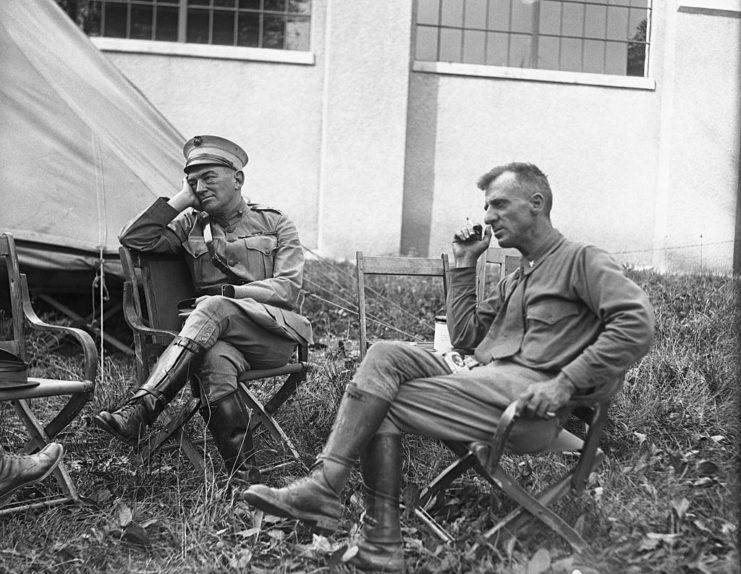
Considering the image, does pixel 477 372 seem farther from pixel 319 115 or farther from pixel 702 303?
pixel 319 115

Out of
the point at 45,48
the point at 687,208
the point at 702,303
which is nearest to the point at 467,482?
the point at 702,303

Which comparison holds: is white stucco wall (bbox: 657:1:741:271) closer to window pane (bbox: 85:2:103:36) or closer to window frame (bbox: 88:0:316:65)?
window frame (bbox: 88:0:316:65)

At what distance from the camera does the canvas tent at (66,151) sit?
5.96 metres

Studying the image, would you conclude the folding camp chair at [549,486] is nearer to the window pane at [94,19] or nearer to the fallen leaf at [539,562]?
the fallen leaf at [539,562]

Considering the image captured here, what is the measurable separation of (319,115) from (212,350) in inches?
287

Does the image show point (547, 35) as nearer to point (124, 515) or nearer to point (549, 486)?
point (549, 486)

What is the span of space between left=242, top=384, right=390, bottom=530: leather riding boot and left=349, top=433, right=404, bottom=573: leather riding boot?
80 mm

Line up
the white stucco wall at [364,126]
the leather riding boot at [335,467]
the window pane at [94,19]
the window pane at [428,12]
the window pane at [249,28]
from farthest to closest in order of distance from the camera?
the window pane at [428,12] → the window pane at [249,28] → the window pane at [94,19] → the white stucco wall at [364,126] → the leather riding boot at [335,467]

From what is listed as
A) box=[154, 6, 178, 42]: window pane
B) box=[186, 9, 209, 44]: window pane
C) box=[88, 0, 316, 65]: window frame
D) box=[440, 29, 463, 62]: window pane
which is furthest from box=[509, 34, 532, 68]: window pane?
box=[154, 6, 178, 42]: window pane

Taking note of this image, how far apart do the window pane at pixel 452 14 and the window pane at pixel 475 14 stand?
8cm

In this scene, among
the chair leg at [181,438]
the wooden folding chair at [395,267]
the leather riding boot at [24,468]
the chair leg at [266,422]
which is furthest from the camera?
the wooden folding chair at [395,267]

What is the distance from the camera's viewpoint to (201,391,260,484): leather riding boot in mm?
3818

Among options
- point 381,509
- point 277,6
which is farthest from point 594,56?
point 381,509

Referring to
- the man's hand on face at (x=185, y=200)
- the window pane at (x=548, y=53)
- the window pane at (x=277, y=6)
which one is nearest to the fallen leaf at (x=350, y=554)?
the man's hand on face at (x=185, y=200)
